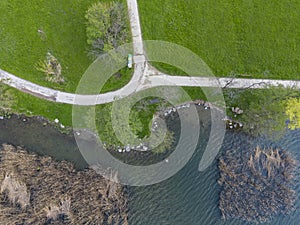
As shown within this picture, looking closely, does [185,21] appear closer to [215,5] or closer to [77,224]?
[215,5]

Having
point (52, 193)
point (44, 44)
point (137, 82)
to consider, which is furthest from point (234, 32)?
point (52, 193)

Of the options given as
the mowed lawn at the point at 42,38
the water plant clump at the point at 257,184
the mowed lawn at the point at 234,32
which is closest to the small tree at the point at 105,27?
the mowed lawn at the point at 42,38

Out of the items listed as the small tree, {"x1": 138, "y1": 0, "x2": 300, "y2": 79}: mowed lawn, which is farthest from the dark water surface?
{"x1": 138, "y1": 0, "x2": 300, "y2": 79}: mowed lawn

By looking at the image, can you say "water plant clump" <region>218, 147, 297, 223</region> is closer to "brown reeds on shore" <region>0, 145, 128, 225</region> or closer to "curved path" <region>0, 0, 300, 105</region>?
"curved path" <region>0, 0, 300, 105</region>

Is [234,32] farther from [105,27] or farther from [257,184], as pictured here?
[257,184]

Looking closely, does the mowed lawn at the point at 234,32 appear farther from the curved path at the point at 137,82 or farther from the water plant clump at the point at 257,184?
the water plant clump at the point at 257,184

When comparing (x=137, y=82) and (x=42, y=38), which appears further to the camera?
(x=137, y=82)

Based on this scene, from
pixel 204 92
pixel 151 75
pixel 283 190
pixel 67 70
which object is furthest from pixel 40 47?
pixel 283 190
